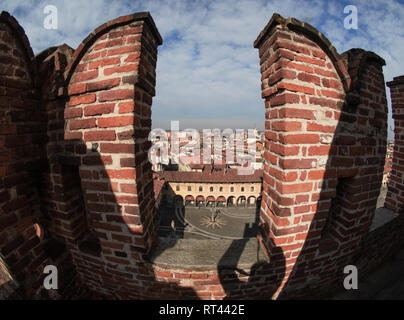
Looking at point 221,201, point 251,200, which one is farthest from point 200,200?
point 251,200

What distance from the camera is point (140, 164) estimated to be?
1743mm

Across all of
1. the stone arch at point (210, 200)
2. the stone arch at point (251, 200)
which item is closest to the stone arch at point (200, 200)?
the stone arch at point (210, 200)

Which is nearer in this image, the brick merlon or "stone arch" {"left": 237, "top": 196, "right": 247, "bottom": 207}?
the brick merlon

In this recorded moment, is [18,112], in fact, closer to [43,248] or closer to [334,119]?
[43,248]

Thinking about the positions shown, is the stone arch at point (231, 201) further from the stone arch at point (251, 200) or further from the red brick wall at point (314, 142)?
the red brick wall at point (314, 142)

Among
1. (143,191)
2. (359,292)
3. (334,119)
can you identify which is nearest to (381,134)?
(334,119)

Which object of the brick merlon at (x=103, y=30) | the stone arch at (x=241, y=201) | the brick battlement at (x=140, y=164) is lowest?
the stone arch at (x=241, y=201)

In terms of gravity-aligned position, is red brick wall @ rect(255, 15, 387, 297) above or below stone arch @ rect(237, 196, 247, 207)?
above

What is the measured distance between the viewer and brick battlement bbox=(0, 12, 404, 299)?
5.42 ft

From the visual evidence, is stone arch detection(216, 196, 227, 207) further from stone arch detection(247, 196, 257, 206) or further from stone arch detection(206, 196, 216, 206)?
stone arch detection(247, 196, 257, 206)

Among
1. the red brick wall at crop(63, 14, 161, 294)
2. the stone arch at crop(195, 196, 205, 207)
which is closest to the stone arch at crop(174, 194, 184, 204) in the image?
the stone arch at crop(195, 196, 205, 207)

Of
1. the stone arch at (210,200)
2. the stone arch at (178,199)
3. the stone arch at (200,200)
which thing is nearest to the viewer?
the stone arch at (210,200)

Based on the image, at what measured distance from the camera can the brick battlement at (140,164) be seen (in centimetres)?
165
